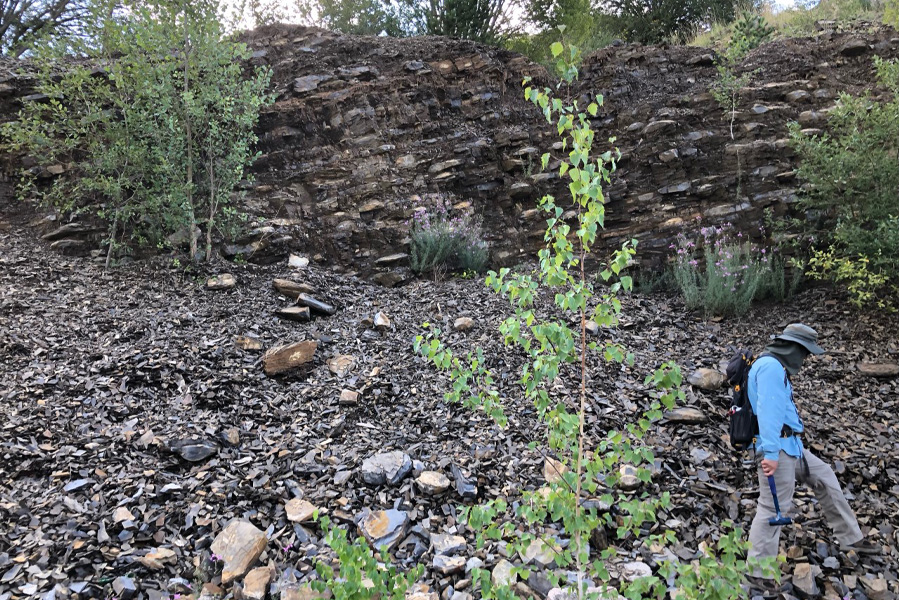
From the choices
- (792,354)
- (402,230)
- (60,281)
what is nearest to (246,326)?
(60,281)

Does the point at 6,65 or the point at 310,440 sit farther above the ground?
the point at 6,65

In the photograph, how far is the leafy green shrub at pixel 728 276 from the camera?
5.53 metres

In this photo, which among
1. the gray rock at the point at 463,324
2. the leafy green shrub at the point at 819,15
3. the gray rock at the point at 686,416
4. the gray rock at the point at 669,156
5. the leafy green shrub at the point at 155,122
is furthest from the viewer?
the leafy green shrub at the point at 819,15

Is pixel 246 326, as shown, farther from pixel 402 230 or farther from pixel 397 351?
pixel 402 230

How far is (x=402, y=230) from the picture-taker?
6953 millimetres

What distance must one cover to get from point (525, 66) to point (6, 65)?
8.09 metres

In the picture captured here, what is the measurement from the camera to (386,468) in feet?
11.1

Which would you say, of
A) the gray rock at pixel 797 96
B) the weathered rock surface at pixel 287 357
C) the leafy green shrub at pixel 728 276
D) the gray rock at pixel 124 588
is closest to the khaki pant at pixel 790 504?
the leafy green shrub at pixel 728 276

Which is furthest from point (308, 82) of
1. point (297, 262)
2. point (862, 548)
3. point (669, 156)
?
point (862, 548)

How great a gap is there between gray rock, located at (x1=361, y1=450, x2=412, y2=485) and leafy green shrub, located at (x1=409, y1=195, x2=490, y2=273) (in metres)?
3.35

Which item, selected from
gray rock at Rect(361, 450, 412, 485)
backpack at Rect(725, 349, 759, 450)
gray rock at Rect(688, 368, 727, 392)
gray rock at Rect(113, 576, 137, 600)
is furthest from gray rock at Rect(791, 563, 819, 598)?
gray rock at Rect(113, 576, 137, 600)

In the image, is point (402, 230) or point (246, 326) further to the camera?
point (402, 230)

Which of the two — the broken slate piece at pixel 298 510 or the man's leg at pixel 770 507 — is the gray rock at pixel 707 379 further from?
the broken slate piece at pixel 298 510

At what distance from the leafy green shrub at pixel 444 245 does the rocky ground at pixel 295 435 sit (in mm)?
949
